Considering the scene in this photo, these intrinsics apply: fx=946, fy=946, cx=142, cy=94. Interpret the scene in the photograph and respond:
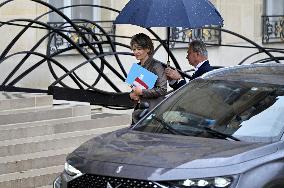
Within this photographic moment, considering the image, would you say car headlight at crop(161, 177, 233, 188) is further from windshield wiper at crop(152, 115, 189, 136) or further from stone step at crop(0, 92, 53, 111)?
stone step at crop(0, 92, 53, 111)

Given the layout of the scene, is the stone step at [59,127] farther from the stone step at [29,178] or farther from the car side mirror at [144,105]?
the car side mirror at [144,105]

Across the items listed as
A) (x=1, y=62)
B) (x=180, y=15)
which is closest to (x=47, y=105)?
(x=1, y=62)

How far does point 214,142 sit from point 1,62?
219 inches

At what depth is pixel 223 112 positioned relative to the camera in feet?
25.6

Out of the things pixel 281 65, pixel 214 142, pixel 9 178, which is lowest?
pixel 9 178

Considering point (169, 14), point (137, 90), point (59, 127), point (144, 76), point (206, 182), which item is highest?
point (169, 14)

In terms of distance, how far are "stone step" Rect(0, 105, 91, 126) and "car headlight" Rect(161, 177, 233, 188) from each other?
4903 mm

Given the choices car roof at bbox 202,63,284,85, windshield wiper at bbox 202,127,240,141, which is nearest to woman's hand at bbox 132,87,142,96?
car roof at bbox 202,63,284,85

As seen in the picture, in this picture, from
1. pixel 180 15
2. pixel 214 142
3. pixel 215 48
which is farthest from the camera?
pixel 215 48

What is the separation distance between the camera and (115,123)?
12297 millimetres

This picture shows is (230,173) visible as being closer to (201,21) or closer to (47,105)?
(201,21)

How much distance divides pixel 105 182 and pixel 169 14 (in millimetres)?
3222

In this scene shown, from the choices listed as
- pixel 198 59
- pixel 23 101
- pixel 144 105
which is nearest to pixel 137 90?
pixel 144 105

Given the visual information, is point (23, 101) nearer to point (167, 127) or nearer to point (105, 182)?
point (167, 127)
